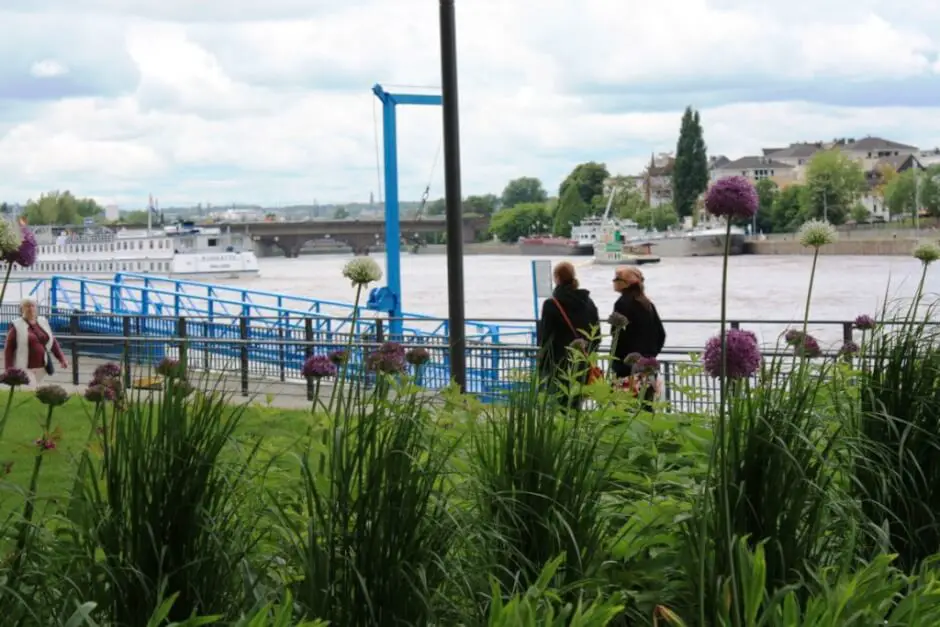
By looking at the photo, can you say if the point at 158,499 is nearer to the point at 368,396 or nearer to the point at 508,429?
the point at 368,396

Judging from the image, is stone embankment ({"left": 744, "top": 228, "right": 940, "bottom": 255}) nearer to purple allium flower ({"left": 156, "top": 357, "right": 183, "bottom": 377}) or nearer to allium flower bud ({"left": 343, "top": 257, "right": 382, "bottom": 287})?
allium flower bud ({"left": 343, "top": 257, "right": 382, "bottom": 287})

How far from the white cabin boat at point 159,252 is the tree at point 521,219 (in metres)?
32.7

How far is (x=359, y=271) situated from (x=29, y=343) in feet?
29.6

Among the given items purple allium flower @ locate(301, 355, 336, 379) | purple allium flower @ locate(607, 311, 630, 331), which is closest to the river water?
purple allium flower @ locate(607, 311, 630, 331)

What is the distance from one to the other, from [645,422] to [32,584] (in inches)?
79.7

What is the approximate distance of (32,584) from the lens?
8.84 feet

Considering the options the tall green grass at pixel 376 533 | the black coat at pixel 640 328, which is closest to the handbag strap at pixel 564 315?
the black coat at pixel 640 328

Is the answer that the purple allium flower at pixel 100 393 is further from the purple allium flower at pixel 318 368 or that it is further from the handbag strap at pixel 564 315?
the handbag strap at pixel 564 315

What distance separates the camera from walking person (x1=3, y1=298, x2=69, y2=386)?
37.9ft

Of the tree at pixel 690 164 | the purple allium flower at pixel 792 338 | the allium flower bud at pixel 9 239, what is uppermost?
the tree at pixel 690 164

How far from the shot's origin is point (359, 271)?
3.74 metres

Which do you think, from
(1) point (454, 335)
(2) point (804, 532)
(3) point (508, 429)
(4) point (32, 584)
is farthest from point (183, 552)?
(1) point (454, 335)

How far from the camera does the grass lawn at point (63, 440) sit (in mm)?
3368

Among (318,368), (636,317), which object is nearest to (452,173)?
(636,317)
